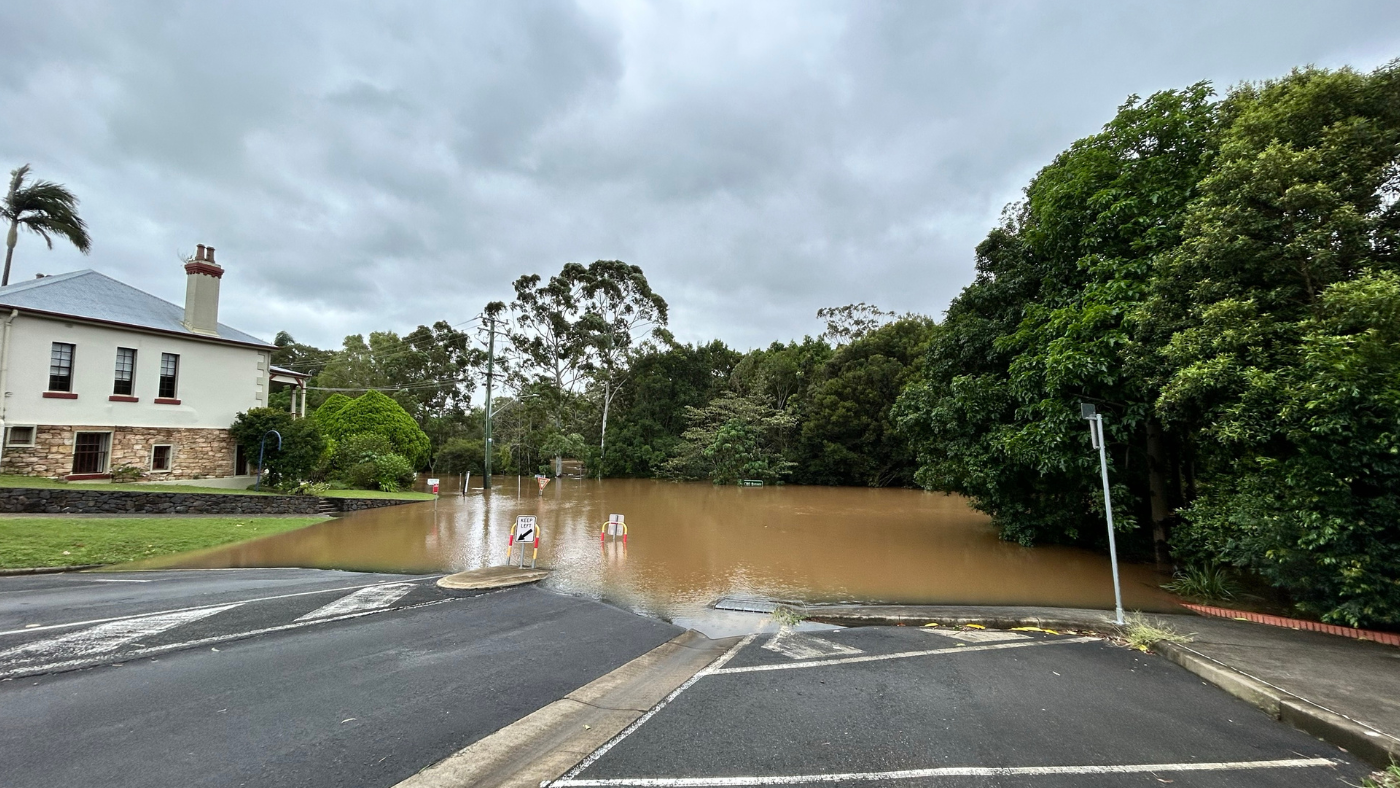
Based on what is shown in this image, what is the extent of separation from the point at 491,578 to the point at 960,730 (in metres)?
7.39

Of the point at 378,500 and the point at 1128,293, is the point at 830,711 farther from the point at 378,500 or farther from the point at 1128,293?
the point at 378,500

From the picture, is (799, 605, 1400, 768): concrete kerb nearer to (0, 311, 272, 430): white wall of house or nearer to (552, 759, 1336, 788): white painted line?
(552, 759, 1336, 788): white painted line

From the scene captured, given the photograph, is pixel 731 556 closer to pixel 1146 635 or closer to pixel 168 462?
pixel 1146 635

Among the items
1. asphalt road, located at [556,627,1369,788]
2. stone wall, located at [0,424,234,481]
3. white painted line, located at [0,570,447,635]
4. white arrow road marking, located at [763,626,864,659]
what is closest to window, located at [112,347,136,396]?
stone wall, located at [0,424,234,481]

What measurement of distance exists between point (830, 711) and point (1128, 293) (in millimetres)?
9283

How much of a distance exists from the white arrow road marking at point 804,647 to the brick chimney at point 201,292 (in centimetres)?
2271

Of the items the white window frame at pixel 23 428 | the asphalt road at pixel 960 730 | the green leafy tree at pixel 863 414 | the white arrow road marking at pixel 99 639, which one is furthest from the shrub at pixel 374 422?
the asphalt road at pixel 960 730

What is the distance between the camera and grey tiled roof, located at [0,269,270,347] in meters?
16.7

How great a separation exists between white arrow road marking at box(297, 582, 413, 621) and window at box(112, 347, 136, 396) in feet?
52.9

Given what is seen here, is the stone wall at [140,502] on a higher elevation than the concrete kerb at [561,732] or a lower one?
higher

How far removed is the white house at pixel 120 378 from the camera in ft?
53.1

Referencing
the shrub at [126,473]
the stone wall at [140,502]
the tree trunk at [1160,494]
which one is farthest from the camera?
the shrub at [126,473]

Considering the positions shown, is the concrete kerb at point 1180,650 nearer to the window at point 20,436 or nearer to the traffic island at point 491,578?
the traffic island at point 491,578

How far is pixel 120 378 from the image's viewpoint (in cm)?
1794
